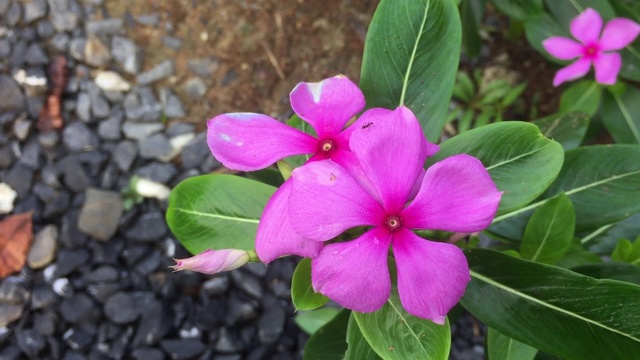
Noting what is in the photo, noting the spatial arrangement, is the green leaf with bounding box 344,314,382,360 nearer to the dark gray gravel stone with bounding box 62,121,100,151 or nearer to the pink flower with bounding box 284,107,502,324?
the pink flower with bounding box 284,107,502,324

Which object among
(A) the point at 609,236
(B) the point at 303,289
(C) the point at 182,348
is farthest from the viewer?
(C) the point at 182,348

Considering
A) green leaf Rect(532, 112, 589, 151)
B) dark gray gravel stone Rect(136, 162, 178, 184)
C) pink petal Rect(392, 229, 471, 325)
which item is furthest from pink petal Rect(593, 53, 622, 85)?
dark gray gravel stone Rect(136, 162, 178, 184)

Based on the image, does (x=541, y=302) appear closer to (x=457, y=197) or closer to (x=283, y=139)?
(x=457, y=197)

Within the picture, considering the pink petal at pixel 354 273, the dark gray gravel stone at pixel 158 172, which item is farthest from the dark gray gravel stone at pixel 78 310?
the pink petal at pixel 354 273

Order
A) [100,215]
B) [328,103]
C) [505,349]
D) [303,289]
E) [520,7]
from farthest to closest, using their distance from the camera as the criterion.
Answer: [100,215] < [520,7] < [505,349] < [303,289] < [328,103]

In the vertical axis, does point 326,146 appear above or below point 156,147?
above

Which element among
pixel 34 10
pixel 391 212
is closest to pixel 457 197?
Result: pixel 391 212

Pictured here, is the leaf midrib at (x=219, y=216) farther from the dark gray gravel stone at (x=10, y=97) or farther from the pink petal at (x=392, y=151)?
the dark gray gravel stone at (x=10, y=97)

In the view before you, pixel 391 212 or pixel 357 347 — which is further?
pixel 357 347
